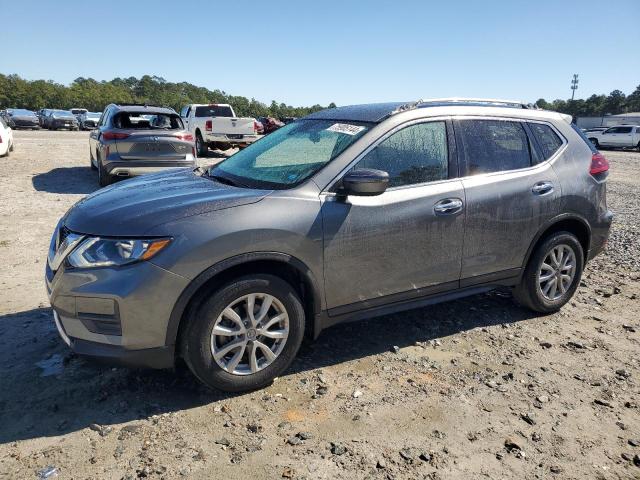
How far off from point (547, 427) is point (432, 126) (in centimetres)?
217

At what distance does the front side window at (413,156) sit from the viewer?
345 centimetres

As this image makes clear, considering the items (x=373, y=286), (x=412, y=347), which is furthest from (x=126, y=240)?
(x=412, y=347)

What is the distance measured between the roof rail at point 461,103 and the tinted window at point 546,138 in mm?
225

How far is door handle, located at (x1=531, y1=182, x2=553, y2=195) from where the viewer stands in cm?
402

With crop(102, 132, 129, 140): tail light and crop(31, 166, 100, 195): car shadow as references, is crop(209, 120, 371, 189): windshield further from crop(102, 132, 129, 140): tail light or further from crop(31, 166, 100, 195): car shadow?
crop(31, 166, 100, 195): car shadow

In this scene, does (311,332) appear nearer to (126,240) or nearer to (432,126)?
(126,240)

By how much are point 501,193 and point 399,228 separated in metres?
1.02

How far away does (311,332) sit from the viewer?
131 inches

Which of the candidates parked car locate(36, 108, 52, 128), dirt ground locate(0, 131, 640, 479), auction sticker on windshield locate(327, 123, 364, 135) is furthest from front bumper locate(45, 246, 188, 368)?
parked car locate(36, 108, 52, 128)

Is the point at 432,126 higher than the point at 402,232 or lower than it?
higher

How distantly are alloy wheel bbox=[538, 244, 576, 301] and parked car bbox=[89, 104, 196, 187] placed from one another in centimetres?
750

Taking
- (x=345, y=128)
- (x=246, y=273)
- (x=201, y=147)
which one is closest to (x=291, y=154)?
(x=345, y=128)

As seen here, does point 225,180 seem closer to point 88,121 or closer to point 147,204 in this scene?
point 147,204

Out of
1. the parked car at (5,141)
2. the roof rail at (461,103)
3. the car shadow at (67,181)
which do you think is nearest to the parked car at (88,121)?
the parked car at (5,141)
